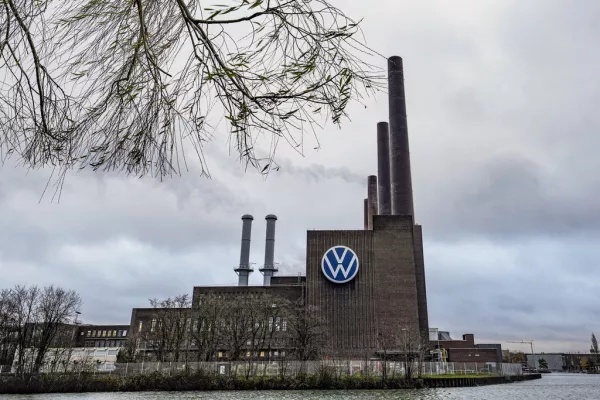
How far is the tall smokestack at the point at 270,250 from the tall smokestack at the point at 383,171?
53.6 ft

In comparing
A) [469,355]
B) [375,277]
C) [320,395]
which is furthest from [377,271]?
[320,395]

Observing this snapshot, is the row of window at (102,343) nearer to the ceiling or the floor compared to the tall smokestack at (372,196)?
nearer to the floor

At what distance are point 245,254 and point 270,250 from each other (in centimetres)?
360

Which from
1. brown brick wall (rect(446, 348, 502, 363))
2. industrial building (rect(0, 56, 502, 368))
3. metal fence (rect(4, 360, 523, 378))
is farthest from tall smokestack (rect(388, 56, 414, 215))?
brown brick wall (rect(446, 348, 502, 363))

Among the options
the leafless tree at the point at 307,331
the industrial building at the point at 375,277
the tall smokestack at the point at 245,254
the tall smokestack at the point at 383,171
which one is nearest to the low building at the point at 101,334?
the tall smokestack at the point at 245,254

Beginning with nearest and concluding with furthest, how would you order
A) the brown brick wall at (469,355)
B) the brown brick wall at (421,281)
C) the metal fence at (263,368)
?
the metal fence at (263,368)
the brown brick wall at (421,281)
the brown brick wall at (469,355)

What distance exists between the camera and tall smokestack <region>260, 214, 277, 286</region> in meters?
64.7

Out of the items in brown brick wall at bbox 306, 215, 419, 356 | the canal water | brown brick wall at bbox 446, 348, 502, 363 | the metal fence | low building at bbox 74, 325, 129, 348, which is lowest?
the canal water

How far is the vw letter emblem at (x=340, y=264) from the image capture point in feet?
166

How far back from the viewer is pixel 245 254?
64438mm

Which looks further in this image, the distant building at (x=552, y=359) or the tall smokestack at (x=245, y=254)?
the distant building at (x=552, y=359)

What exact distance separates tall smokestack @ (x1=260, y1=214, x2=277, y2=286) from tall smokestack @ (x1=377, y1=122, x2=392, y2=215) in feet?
53.6

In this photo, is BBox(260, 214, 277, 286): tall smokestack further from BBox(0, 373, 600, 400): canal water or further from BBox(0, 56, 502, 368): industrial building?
BBox(0, 373, 600, 400): canal water

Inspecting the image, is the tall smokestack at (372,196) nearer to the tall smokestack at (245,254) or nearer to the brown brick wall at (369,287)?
the brown brick wall at (369,287)
